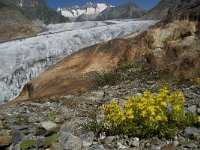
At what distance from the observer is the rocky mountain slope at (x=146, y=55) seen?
17266 mm

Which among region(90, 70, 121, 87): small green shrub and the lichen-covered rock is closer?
the lichen-covered rock

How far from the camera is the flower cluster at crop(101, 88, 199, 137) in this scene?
375 inches

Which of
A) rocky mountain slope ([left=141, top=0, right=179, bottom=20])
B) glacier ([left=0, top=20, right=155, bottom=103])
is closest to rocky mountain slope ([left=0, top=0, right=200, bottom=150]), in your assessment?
glacier ([left=0, top=20, right=155, bottom=103])

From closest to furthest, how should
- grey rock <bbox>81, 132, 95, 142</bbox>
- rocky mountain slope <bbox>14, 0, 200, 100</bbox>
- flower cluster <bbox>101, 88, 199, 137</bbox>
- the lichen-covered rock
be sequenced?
flower cluster <bbox>101, 88, 199, 137</bbox>
the lichen-covered rock
grey rock <bbox>81, 132, 95, 142</bbox>
rocky mountain slope <bbox>14, 0, 200, 100</bbox>

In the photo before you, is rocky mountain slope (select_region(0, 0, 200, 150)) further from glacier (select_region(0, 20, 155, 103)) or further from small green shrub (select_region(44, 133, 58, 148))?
glacier (select_region(0, 20, 155, 103))

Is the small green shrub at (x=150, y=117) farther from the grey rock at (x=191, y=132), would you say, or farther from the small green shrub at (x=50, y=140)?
the small green shrub at (x=50, y=140)

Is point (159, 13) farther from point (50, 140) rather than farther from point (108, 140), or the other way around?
point (50, 140)

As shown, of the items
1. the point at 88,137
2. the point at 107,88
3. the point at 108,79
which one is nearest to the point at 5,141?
the point at 88,137

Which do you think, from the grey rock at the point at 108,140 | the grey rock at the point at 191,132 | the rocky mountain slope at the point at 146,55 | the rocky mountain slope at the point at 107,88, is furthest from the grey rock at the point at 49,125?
the rocky mountain slope at the point at 146,55

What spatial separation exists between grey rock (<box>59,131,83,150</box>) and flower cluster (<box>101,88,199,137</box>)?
0.80 m

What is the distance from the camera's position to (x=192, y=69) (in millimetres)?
16078

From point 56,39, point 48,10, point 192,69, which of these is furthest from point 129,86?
point 48,10

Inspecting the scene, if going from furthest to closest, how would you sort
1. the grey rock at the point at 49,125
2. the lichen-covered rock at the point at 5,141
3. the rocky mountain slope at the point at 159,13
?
the rocky mountain slope at the point at 159,13 < the grey rock at the point at 49,125 < the lichen-covered rock at the point at 5,141

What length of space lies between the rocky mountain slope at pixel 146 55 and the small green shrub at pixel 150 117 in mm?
5874
